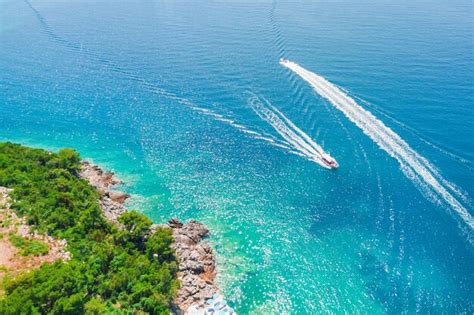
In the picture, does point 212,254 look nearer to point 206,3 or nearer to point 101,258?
point 101,258

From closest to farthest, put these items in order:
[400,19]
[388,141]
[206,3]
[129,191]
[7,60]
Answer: [129,191]
[388,141]
[7,60]
[400,19]
[206,3]

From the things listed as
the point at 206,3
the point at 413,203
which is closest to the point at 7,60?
the point at 206,3

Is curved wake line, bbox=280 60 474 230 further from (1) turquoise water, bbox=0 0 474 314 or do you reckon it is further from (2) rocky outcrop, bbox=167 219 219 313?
(2) rocky outcrop, bbox=167 219 219 313

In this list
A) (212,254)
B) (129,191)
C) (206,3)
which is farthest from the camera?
(206,3)

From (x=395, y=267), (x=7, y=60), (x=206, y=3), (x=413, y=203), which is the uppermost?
(x=206, y=3)

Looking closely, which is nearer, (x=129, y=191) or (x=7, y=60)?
(x=129, y=191)

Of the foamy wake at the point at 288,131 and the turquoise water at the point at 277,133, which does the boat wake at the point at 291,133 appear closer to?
the foamy wake at the point at 288,131

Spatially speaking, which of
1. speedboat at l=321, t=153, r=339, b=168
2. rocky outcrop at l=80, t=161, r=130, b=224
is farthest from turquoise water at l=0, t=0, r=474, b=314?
rocky outcrop at l=80, t=161, r=130, b=224
